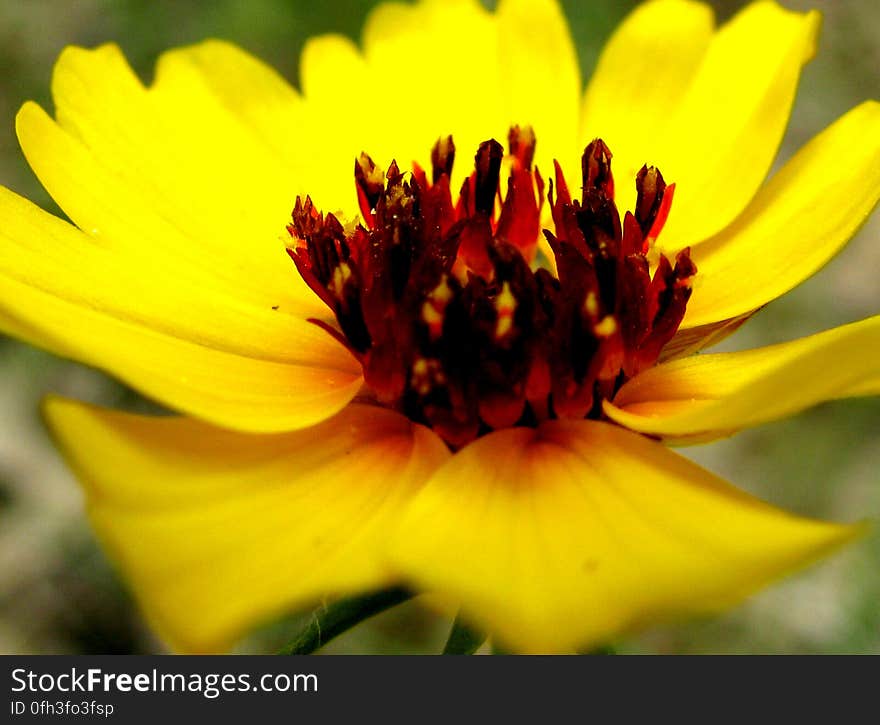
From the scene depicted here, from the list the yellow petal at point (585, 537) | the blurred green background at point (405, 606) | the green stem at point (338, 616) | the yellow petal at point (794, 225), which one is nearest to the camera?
the yellow petal at point (585, 537)

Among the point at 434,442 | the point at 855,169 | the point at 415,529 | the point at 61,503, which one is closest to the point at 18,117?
the point at 434,442

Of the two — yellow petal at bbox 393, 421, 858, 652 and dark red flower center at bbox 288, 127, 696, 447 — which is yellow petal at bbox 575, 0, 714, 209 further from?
yellow petal at bbox 393, 421, 858, 652

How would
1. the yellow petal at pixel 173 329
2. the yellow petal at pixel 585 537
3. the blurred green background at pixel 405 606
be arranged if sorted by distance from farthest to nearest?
the blurred green background at pixel 405 606, the yellow petal at pixel 173 329, the yellow petal at pixel 585 537

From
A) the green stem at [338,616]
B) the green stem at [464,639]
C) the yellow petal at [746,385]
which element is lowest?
the green stem at [464,639]

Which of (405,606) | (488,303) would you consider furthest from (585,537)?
(405,606)

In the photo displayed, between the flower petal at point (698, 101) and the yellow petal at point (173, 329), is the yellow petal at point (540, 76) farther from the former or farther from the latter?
the yellow petal at point (173, 329)

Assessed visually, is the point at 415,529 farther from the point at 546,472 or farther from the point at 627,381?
the point at 627,381

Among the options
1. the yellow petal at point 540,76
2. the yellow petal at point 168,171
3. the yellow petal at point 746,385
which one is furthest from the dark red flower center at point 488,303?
the yellow petal at point 540,76
